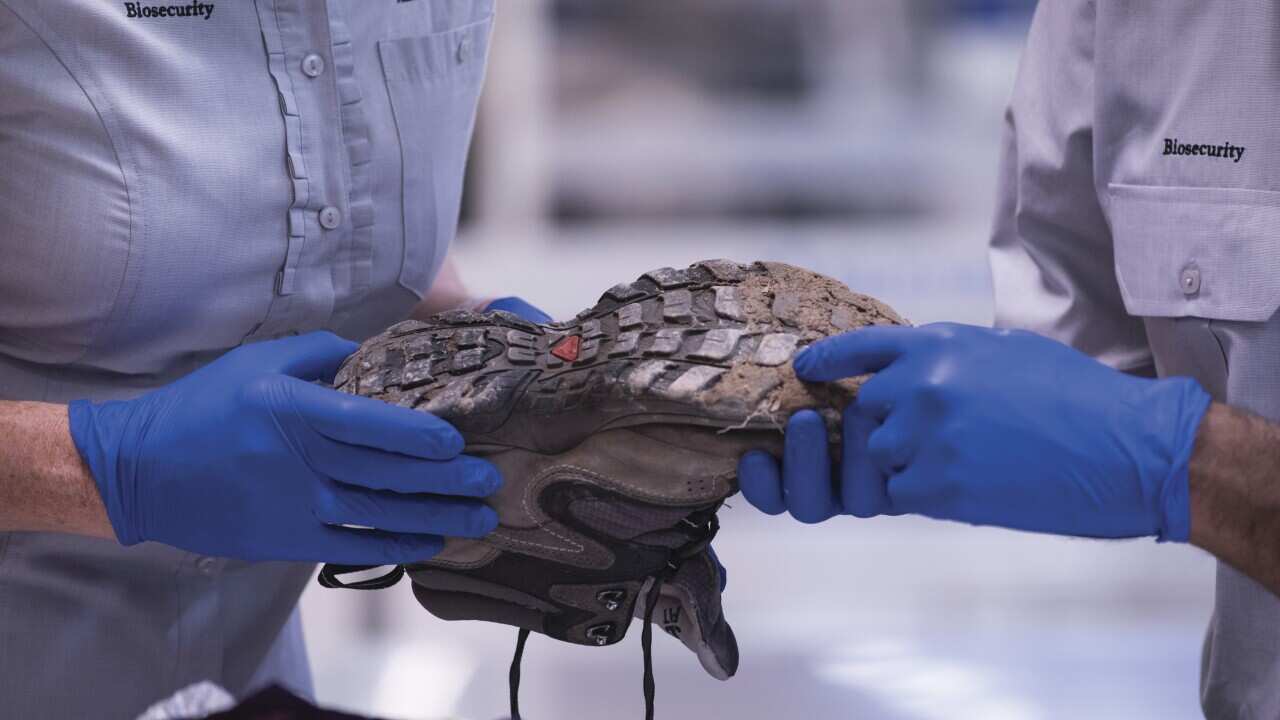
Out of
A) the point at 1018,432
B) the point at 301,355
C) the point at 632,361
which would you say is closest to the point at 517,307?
the point at 301,355

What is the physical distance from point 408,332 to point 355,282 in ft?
0.73

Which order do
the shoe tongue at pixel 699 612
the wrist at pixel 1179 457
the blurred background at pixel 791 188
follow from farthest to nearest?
the blurred background at pixel 791 188, the shoe tongue at pixel 699 612, the wrist at pixel 1179 457

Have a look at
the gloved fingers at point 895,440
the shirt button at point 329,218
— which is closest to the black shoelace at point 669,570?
the gloved fingers at point 895,440

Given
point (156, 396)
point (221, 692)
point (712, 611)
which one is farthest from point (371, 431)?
point (221, 692)

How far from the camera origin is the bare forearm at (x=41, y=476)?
100 cm

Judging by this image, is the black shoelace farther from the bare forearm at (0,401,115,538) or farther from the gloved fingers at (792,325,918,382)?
the bare forearm at (0,401,115,538)

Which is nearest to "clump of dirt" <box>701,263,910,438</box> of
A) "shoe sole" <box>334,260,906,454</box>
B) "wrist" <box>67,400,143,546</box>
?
"shoe sole" <box>334,260,906,454</box>

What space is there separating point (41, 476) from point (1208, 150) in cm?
108

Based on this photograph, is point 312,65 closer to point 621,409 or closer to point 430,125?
point 430,125

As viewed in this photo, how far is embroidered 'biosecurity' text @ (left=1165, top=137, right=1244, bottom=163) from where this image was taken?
102 centimetres

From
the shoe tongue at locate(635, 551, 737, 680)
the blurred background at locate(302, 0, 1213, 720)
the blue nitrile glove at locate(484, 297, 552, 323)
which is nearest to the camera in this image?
the shoe tongue at locate(635, 551, 737, 680)

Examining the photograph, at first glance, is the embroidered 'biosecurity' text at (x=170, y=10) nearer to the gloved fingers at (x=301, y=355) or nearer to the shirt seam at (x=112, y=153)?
the shirt seam at (x=112, y=153)

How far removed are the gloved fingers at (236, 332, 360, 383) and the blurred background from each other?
1597 millimetres

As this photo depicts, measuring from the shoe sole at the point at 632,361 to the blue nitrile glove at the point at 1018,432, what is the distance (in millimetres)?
46
